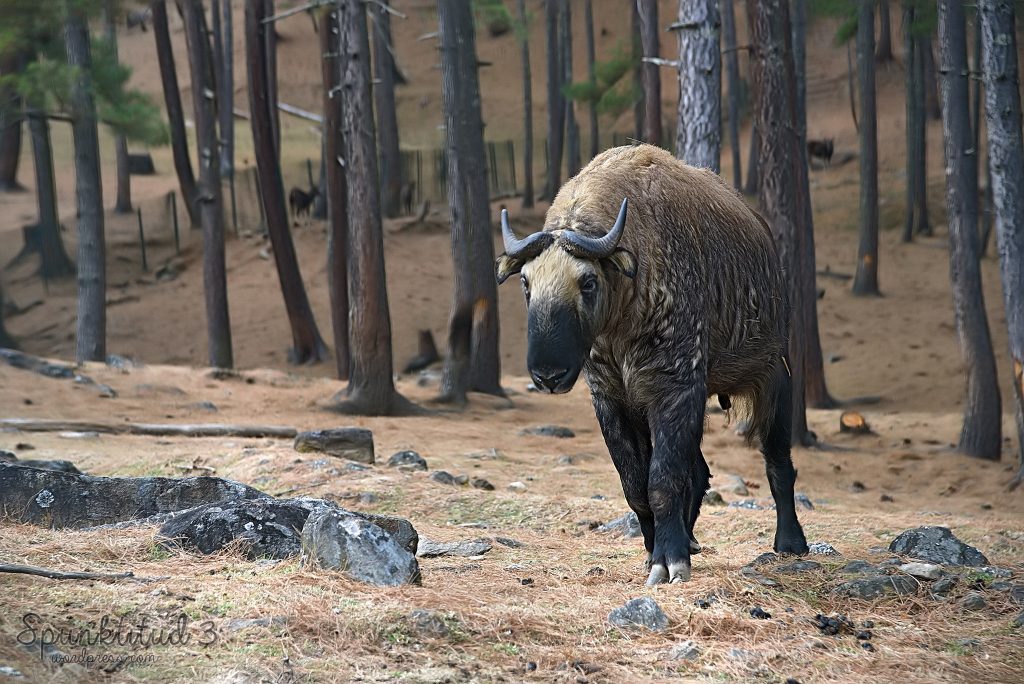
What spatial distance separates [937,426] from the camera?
17.4m

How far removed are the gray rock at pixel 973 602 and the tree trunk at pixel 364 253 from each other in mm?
10707

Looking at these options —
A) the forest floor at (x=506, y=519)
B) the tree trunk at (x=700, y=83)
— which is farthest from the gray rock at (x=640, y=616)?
the tree trunk at (x=700, y=83)

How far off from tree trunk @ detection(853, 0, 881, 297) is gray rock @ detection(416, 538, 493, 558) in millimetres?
22032

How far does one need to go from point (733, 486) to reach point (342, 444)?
3.73 meters

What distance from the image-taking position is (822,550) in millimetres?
7508

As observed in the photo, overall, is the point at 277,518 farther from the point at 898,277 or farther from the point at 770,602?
the point at 898,277

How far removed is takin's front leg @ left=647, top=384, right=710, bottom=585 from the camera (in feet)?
20.7

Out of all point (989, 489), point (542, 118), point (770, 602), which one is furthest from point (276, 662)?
point (542, 118)

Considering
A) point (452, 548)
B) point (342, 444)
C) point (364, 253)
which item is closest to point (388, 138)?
point (364, 253)

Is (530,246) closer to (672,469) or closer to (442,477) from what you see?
(672,469)

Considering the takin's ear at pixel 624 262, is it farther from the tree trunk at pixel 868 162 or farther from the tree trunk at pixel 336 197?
the tree trunk at pixel 868 162

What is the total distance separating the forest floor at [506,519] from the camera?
4.73 m

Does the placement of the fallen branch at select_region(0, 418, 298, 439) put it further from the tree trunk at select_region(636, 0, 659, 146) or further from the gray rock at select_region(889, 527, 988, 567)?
the tree trunk at select_region(636, 0, 659, 146)

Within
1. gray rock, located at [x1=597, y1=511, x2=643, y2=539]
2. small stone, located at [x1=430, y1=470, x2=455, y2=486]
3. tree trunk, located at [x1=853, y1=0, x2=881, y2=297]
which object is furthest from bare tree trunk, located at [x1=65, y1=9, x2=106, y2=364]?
tree trunk, located at [x1=853, y1=0, x2=881, y2=297]
